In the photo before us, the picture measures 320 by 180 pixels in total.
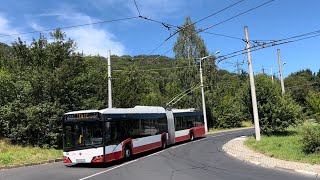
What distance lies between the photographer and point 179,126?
3053 centimetres

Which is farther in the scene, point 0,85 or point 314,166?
point 0,85

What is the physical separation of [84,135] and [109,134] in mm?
1207

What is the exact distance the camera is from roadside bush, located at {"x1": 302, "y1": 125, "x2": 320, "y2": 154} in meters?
16.9

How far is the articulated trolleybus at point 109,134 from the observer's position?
710 inches

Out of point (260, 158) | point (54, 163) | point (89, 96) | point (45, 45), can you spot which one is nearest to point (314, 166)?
point (260, 158)

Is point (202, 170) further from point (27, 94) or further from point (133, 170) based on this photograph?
point (27, 94)

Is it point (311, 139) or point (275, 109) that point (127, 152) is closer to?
point (311, 139)

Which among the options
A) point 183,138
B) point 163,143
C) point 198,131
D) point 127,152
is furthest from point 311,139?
point 198,131

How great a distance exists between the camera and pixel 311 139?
17.0 metres

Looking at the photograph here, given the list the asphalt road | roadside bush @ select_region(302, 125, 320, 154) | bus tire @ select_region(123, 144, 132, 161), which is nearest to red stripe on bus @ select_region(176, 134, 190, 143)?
bus tire @ select_region(123, 144, 132, 161)

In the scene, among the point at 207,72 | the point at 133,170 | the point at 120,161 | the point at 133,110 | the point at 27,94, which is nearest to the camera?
the point at 133,170

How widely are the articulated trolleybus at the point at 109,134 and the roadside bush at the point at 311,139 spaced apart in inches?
350

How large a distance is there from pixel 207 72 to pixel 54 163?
133ft

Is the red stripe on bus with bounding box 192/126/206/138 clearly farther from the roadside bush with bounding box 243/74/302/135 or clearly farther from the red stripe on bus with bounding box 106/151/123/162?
the red stripe on bus with bounding box 106/151/123/162
